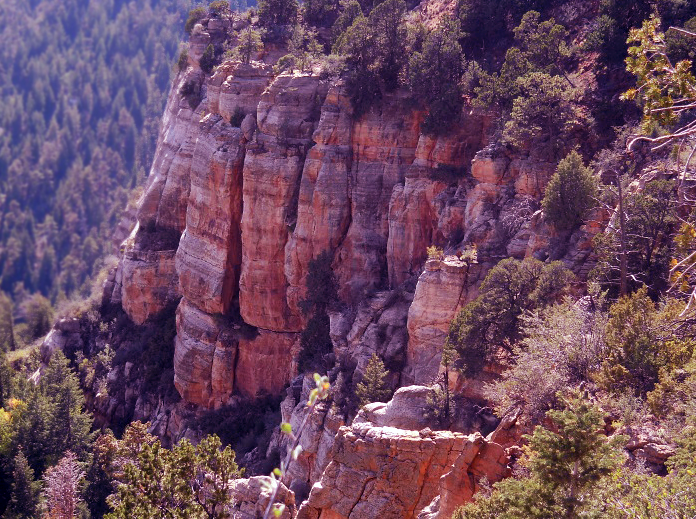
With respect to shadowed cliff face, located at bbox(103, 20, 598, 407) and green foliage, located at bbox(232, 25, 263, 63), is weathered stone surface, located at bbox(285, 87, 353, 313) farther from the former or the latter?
green foliage, located at bbox(232, 25, 263, 63)

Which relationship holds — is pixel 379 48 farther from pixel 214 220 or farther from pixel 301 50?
pixel 214 220

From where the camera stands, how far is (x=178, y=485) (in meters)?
16.8

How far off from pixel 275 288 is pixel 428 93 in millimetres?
13009

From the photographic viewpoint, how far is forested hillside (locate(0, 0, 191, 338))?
A: 114m

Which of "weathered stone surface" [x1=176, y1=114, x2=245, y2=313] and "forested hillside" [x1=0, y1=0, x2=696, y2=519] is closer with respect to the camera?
"forested hillside" [x1=0, y1=0, x2=696, y2=519]

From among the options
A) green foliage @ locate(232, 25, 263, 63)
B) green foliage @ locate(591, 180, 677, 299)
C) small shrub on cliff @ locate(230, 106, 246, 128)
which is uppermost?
green foliage @ locate(232, 25, 263, 63)

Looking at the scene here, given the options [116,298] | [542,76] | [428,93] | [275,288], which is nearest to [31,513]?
[275,288]

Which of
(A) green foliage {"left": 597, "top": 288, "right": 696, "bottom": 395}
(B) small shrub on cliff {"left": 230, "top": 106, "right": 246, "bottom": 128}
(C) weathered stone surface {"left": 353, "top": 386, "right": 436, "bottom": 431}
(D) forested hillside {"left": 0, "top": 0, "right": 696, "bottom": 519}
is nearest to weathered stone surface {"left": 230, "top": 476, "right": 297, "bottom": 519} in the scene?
(D) forested hillside {"left": 0, "top": 0, "right": 696, "bottom": 519}

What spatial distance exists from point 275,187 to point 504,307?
54.2 ft

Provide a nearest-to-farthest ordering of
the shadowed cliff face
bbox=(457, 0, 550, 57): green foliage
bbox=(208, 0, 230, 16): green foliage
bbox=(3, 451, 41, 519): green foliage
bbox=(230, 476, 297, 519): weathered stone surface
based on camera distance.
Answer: bbox=(230, 476, 297, 519): weathered stone surface → the shadowed cliff face → bbox=(3, 451, 41, 519): green foliage → bbox=(457, 0, 550, 57): green foliage → bbox=(208, 0, 230, 16): green foliage

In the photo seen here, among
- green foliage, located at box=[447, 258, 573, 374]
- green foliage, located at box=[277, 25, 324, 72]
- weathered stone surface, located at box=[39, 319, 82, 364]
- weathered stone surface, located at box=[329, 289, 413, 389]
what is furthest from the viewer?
weathered stone surface, located at box=[39, 319, 82, 364]

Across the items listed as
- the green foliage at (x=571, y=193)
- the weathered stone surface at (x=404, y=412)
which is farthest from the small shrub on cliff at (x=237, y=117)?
the weathered stone surface at (x=404, y=412)

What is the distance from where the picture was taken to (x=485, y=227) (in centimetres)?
2830

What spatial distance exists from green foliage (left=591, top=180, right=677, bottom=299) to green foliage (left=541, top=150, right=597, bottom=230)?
6.53 feet
